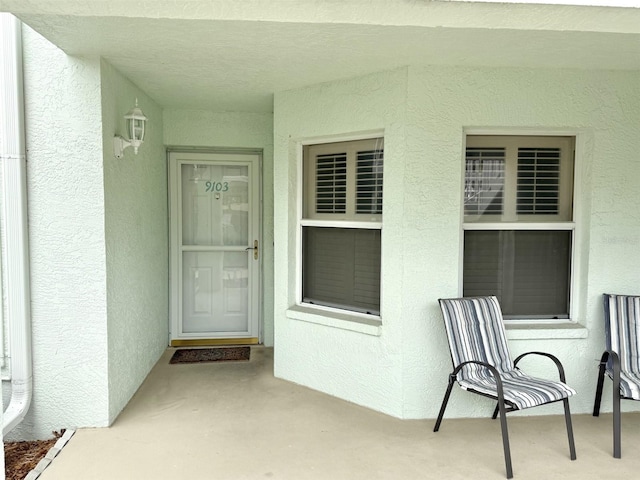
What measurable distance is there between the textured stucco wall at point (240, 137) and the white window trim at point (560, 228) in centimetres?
241

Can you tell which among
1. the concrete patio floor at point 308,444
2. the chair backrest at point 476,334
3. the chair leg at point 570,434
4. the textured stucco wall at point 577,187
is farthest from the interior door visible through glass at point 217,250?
the chair leg at point 570,434

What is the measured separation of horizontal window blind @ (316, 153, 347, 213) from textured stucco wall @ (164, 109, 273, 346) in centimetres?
119

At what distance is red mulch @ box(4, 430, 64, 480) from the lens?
9.82ft

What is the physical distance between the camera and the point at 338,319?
4141 millimetres

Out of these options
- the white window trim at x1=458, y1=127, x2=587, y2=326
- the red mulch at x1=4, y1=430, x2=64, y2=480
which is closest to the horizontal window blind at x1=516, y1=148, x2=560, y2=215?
the white window trim at x1=458, y1=127, x2=587, y2=326

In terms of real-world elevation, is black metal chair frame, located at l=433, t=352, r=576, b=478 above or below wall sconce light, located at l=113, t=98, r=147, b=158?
below

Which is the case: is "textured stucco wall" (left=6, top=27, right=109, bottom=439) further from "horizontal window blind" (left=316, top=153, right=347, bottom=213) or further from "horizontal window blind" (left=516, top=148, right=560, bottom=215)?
"horizontal window blind" (left=516, top=148, right=560, bottom=215)

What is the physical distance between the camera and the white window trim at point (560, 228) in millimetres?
3795

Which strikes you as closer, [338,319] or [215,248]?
[338,319]

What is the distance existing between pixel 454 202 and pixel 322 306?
5.06 ft

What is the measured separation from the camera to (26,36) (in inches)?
132

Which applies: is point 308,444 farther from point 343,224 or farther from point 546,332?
point 546,332

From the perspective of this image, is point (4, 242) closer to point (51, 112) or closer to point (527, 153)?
point (51, 112)

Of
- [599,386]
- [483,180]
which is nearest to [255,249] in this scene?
[483,180]
